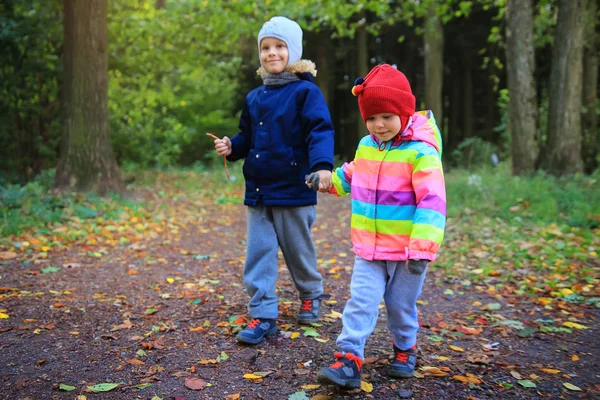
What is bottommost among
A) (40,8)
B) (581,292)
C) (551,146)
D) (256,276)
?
(581,292)

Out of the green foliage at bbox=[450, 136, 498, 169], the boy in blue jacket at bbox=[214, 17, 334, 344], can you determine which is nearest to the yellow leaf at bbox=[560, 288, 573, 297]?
the boy in blue jacket at bbox=[214, 17, 334, 344]

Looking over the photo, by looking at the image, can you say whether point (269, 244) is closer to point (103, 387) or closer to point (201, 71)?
point (103, 387)

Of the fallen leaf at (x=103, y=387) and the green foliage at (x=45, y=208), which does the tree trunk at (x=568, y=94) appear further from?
the fallen leaf at (x=103, y=387)

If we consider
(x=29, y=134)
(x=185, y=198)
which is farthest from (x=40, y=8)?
(x=185, y=198)

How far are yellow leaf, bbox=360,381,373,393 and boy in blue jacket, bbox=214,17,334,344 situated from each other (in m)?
0.85

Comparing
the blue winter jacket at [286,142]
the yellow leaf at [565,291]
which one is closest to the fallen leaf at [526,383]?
the blue winter jacket at [286,142]

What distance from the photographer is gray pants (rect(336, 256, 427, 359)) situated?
2.96 m

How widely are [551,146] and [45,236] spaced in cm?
837

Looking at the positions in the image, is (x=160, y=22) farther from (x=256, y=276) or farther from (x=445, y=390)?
(x=445, y=390)

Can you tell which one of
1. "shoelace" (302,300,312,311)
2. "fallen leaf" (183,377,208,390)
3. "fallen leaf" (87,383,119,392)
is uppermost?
"shoelace" (302,300,312,311)

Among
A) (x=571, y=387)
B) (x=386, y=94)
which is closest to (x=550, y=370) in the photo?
(x=571, y=387)

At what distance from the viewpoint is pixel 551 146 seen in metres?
9.62

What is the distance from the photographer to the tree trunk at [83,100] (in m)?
8.96

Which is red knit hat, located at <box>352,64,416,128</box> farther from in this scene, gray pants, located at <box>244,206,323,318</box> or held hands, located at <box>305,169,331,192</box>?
gray pants, located at <box>244,206,323,318</box>
